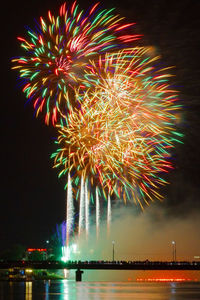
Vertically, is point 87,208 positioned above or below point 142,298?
above

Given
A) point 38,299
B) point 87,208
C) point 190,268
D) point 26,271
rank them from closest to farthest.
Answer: point 38,299, point 87,208, point 190,268, point 26,271

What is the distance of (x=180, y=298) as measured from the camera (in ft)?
228

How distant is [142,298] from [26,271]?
11314 centimetres

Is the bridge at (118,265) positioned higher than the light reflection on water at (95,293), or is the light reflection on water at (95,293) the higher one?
the bridge at (118,265)

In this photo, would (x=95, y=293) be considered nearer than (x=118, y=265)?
Yes

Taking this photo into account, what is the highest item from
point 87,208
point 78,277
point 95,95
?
point 95,95

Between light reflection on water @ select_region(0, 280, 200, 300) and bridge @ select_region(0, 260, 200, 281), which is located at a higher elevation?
bridge @ select_region(0, 260, 200, 281)

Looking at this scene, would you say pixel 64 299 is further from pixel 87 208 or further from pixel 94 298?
pixel 87 208

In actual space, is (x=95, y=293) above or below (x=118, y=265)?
below

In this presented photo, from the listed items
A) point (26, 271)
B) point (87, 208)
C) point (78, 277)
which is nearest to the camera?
point (87, 208)

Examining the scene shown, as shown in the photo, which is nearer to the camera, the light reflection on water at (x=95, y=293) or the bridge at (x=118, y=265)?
the light reflection on water at (x=95, y=293)

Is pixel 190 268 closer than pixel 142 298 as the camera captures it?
No

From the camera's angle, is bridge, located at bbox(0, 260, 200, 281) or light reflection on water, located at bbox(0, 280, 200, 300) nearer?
light reflection on water, located at bbox(0, 280, 200, 300)

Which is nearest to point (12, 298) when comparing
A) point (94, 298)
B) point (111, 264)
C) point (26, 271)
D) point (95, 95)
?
point (94, 298)
